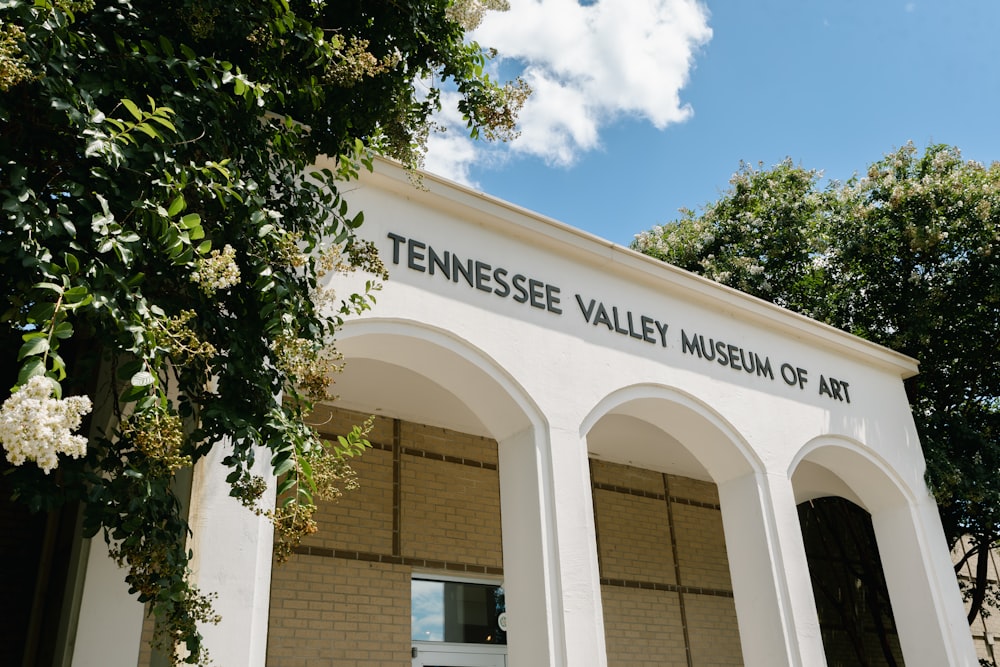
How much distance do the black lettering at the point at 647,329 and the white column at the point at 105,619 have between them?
460 centimetres

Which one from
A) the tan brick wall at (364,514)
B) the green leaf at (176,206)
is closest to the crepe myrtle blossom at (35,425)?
the green leaf at (176,206)

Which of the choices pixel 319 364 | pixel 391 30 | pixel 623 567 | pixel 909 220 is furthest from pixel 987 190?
pixel 319 364

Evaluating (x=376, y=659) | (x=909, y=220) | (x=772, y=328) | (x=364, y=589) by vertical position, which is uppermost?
(x=909, y=220)

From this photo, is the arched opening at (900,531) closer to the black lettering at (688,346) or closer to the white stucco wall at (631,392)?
the white stucco wall at (631,392)

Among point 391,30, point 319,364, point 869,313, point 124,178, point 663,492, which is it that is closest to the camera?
point 124,178

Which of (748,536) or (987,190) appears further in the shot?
(987,190)

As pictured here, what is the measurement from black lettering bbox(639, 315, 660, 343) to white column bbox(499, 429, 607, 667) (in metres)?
A: 1.39

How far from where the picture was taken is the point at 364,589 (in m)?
7.77

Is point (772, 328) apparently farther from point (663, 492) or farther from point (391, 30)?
point (391, 30)

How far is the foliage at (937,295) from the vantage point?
10.1 m

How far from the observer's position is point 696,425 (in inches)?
303

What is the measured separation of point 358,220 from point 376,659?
181 inches

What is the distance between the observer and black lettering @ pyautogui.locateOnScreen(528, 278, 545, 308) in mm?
6848

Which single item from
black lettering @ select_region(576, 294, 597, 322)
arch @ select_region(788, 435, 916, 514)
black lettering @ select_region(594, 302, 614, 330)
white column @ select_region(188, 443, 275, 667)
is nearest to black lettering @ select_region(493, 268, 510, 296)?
black lettering @ select_region(576, 294, 597, 322)
